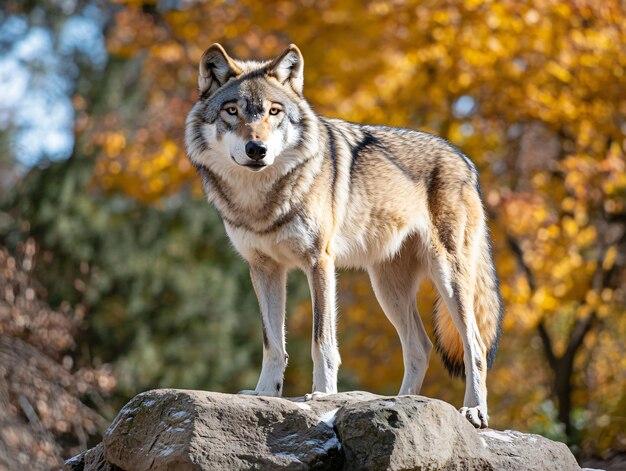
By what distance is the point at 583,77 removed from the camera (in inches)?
396

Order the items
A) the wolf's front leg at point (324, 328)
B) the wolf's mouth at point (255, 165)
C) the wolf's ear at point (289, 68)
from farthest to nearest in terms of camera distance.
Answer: the wolf's ear at point (289, 68) → the wolf's front leg at point (324, 328) → the wolf's mouth at point (255, 165)

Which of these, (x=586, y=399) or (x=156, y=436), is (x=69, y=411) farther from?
(x=586, y=399)

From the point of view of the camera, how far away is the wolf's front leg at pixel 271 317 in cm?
538

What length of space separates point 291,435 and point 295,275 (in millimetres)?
9261

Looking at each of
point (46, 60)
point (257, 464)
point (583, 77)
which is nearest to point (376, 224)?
point (257, 464)

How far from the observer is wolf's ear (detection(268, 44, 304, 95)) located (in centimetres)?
552

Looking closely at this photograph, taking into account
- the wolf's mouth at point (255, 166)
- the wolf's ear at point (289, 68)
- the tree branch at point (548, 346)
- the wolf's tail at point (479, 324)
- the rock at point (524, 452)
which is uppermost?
the wolf's ear at point (289, 68)

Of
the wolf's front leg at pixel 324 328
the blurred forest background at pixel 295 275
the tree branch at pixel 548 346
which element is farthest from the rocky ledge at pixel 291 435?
the tree branch at pixel 548 346

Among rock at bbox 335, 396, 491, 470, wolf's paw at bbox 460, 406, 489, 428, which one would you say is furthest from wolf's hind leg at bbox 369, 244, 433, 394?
rock at bbox 335, 396, 491, 470

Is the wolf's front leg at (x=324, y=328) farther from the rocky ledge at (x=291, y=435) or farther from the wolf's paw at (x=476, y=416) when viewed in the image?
the wolf's paw at (x=476, y=416)

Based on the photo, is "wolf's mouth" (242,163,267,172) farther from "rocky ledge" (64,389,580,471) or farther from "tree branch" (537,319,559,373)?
"tree branch" (537,319,559,373)

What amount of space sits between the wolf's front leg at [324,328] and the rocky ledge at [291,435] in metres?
0.24

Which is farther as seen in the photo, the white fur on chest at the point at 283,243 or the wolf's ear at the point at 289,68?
the wolf's ear at the point at 289,68

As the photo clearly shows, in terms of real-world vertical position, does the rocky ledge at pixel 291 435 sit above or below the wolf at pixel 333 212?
below
